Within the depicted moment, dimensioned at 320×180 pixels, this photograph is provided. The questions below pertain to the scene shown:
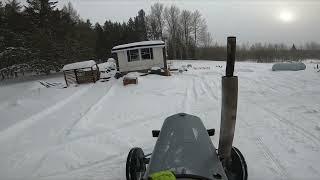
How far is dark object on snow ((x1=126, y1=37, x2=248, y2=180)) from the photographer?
334 centimetres

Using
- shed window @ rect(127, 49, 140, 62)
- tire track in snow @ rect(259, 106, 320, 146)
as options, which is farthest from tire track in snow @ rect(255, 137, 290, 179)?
shed window @ rect(127, 49, 140, 62)

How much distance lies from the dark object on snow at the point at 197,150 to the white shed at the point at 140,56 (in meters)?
21.0

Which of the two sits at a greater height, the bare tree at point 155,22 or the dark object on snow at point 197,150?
the bare tree at point 155,22

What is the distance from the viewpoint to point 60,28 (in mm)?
33594

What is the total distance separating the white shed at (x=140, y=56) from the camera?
2594 centimetres

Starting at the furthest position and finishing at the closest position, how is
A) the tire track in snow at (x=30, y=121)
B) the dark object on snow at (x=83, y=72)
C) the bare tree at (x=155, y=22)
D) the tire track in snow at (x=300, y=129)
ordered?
the bare tree at (x=155, y=22)
the dark object on snow at (x=83, y=72)
the tire track in snow at (x=30, y=121)
the tire track in snow at (x=300, y=129)

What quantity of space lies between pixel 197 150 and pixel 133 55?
2295 cm

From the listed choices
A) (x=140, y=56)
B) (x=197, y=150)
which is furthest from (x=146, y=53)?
(x=197, y=150)

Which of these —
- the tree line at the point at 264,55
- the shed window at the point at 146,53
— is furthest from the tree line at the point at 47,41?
the shed window at the point at 146,53

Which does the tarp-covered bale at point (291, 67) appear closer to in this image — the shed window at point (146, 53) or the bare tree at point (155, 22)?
the shed window at point (146, 53)

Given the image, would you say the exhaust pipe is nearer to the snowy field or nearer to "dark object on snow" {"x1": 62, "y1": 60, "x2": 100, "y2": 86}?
the snowy field

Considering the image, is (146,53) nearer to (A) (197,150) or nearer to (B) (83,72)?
(B) (83,72)

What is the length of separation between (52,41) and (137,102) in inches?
787

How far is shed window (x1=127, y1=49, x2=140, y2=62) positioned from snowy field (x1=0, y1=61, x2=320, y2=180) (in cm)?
853
